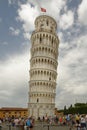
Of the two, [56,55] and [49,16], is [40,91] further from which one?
[49,16]

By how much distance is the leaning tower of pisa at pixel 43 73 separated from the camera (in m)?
70.2

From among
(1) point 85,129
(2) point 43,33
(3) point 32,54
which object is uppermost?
(2) point 43,33

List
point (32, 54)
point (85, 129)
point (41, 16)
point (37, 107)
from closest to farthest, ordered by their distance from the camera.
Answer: point (85, 129), point (37, 107), point (32, 54), point (41, 16)

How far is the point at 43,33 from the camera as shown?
2995 inches

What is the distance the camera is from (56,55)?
7700 cm

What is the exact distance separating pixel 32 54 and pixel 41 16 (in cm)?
1359

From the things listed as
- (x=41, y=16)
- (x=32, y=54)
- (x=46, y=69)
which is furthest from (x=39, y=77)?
(x=41, y=16)

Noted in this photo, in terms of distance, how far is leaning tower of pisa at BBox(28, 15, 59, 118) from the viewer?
230ft

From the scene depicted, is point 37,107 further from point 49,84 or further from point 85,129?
point 85,129

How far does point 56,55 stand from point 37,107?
17.0 meters

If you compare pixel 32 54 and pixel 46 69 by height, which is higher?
pixel 32 54

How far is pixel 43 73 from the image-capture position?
71625 mm

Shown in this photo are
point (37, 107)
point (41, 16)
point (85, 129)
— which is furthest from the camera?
point (41, 16)

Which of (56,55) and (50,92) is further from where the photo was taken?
(56,55)
